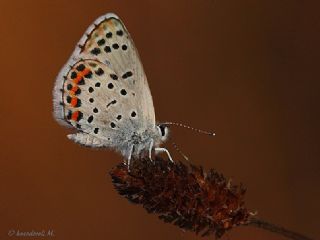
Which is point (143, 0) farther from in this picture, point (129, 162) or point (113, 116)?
point (129, 162)

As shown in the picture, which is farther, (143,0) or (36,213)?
(143,0)

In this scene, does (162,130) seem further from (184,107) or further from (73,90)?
(184,107)

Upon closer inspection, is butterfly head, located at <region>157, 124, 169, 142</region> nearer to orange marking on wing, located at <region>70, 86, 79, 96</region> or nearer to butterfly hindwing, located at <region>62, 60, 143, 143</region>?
butterfly hindwing, located at <region>62, 60, 143, 143</region>

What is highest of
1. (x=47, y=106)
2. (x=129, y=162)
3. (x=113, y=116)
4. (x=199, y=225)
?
(x=47, y=106)

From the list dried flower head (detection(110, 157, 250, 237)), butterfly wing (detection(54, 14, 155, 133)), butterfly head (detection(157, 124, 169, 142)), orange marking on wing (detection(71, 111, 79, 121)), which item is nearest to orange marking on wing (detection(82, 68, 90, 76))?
butterfly wing (detection(54, 14, 155, 133))

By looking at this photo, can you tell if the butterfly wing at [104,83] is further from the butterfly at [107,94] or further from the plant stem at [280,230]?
the plant stem at [280,230]

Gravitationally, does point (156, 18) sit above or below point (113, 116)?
above

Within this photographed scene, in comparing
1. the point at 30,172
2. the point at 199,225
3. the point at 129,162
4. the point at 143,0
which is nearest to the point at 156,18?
the point at 143,0
